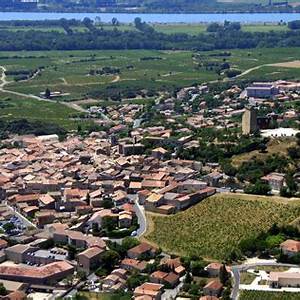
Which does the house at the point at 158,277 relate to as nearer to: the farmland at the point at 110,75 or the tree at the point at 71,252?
the tree at the point at 71,252

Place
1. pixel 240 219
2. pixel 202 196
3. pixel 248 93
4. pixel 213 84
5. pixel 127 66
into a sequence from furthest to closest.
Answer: pixel 127 66
pixel 213 84
pixel 248 93
pixel 202 196
pixel 240 219

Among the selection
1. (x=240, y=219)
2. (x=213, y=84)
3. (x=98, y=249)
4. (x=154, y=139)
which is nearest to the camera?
(x=98, y=249)

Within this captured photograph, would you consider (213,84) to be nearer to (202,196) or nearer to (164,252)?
(202,196)

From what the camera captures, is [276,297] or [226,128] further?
Answer: [226,128]

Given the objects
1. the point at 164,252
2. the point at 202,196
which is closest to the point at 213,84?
the point at 202,196

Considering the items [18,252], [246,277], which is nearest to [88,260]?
[18,252]

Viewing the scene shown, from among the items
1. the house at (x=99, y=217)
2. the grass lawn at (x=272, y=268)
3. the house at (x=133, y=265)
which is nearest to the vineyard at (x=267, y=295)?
the grass lawn at (x=272, y=268)
